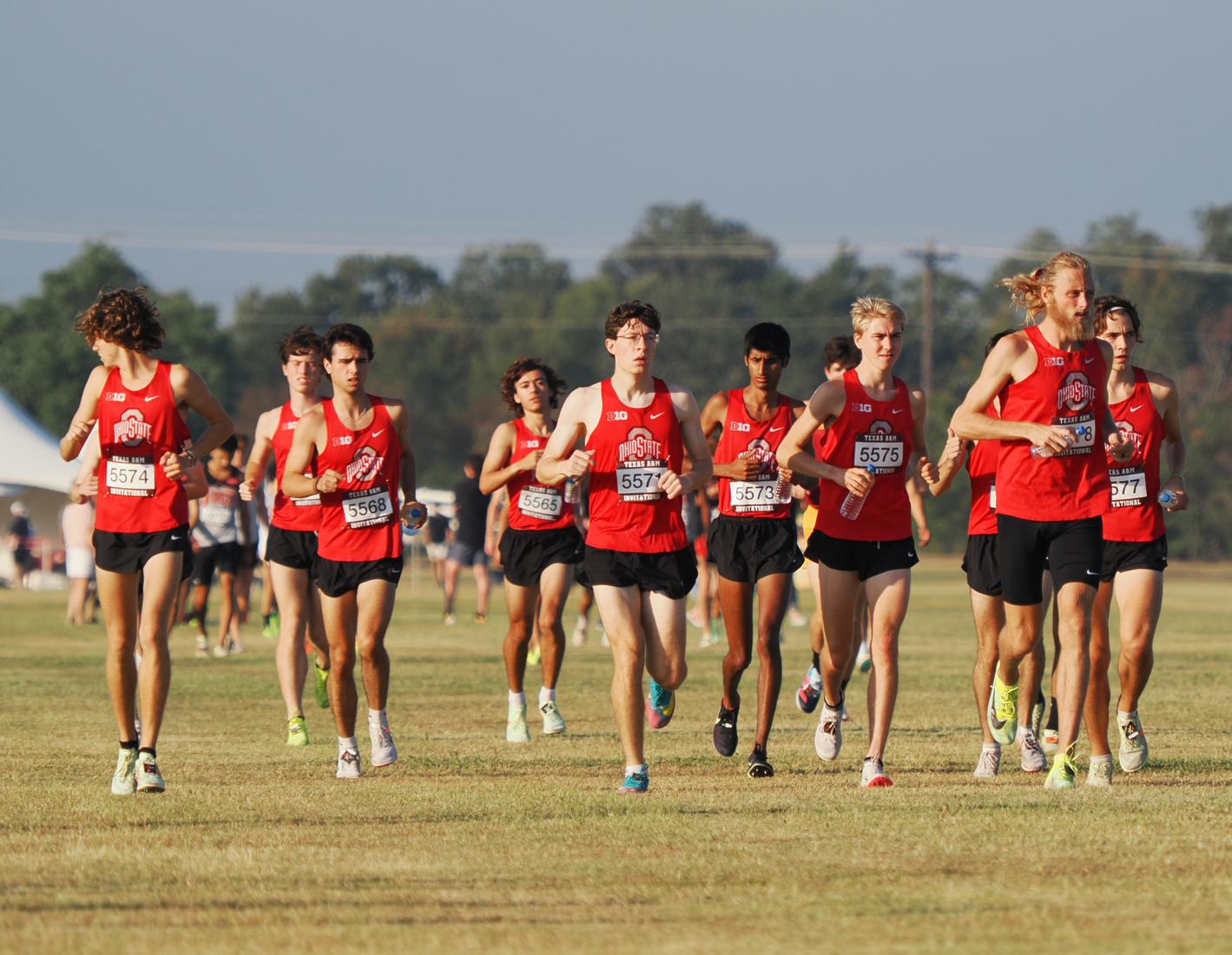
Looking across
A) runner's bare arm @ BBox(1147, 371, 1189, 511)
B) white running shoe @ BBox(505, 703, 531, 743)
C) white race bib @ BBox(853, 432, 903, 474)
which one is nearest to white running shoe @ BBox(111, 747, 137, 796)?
white running shoe @ BBox(505, 703, 531, 743)

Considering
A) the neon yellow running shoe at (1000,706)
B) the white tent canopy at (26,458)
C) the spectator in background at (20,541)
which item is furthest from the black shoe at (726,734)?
the spectator in background at (20,541)

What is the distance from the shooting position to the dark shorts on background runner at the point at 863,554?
392 inches

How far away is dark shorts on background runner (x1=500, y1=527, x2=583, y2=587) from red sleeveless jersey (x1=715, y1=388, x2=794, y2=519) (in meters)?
1.92

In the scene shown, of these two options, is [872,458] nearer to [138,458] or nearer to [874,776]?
[874,776]

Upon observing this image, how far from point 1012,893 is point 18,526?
40.2m

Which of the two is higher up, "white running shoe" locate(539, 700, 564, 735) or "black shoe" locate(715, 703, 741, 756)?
"black shoe" locate(715, 703, 741, 756)

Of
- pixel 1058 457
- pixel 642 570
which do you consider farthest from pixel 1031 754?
pixel 642 570

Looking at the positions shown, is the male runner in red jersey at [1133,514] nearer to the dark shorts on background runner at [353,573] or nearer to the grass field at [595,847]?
the grass field at [595,847]

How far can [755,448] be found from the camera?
36.6ft

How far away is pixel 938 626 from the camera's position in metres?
27.5

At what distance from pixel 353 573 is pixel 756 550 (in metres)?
2.14

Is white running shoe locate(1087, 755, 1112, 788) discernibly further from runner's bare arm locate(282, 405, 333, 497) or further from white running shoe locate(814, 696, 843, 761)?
runner's bare arm locate(282, 405, 333, 497)

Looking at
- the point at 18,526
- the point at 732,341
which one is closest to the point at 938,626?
the point at 18,526

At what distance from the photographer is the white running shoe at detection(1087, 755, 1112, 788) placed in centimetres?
961
